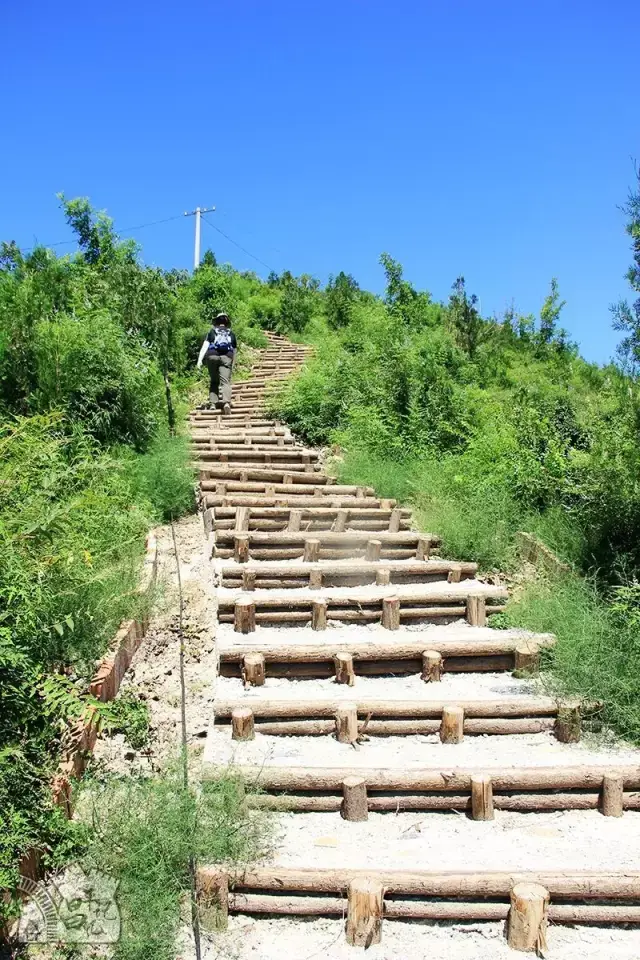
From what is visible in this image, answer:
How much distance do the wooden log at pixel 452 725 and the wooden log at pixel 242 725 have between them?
1.28 meters

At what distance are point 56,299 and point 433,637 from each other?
7.68 meters

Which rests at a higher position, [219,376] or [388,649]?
[219,376]

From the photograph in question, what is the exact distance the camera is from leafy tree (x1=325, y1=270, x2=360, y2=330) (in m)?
24.4

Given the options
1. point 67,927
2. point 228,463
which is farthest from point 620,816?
point 228,463

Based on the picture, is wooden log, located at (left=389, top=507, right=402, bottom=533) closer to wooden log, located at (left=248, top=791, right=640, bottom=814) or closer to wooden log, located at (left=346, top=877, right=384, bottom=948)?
wooden log, located at (left=248, top=791, right=640, bottom=814)

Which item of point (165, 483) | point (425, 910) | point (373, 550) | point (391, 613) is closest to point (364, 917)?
point (425, 910)

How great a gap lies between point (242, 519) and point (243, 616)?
6.80 ft

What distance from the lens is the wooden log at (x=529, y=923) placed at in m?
3.78

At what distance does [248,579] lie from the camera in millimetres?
7086

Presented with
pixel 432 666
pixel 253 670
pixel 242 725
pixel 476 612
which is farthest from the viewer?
pixel 476 612

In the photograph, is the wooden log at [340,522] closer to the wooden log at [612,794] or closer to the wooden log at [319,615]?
the wooden log at [319,615]

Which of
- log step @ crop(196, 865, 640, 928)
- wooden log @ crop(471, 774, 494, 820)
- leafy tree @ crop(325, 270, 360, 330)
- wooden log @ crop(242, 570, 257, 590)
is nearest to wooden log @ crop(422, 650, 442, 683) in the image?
wooden log @ crop(471, 774, 494, 820)

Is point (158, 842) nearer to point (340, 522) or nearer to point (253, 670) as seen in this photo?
point (253, 670)

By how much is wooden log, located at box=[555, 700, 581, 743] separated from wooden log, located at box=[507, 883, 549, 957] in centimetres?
170
